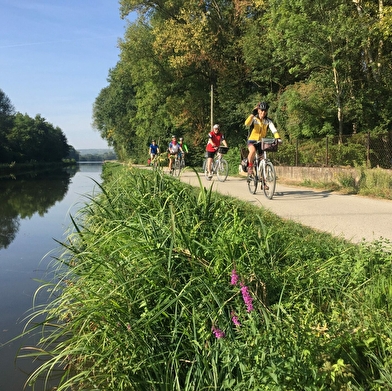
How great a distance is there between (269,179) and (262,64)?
760 inches

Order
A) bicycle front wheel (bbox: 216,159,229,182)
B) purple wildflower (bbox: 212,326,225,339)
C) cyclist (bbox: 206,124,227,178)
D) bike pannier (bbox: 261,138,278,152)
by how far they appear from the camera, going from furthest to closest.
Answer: bicycle front wheel (bbox: 216,159,229,182), cyclist (bbox: 206,124,227,178), bike pannier (bbox: 261,138,278,152), purple wildflower (bbox: 212,326,225,339)

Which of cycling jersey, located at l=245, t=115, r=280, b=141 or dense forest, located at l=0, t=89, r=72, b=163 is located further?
dense forest, located at l=0, t=89, r=72, b=163

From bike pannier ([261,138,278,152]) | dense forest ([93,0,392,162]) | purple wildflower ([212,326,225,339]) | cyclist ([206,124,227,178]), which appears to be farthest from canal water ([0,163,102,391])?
dense forest ([93,0,392,162])

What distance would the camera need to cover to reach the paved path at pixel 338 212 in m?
4.95

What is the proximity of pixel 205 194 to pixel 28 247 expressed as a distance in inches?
234

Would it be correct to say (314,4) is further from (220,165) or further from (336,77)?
(220,165)

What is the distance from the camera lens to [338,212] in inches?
252

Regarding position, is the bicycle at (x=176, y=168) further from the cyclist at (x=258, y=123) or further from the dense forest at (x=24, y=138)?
the dense forest at (x=24, y=138)

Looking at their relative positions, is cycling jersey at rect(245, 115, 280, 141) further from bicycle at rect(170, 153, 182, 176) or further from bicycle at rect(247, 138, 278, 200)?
bicycle at rect(170, 153, 182, 176)

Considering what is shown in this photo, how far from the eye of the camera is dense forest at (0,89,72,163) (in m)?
71.4

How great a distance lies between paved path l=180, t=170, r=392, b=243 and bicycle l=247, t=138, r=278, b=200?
0.78ft

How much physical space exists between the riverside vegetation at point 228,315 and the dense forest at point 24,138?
6960cm

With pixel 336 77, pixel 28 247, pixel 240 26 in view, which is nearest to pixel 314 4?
pixel 336 77

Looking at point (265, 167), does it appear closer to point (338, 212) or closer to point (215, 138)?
point (338, 212)
